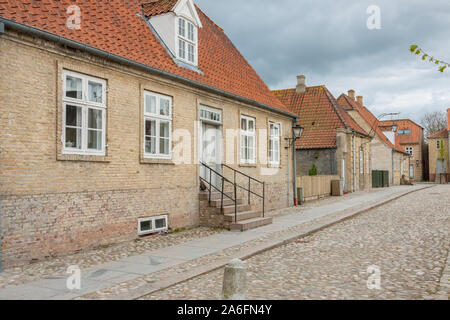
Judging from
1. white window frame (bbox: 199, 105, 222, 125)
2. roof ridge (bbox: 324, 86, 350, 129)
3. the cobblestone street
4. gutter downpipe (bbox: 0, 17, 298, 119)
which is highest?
roof ridge (bbox: 324, 86, 350, 129)

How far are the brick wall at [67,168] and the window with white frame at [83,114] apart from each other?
0.16m

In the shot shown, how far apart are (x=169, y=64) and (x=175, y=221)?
452 cm

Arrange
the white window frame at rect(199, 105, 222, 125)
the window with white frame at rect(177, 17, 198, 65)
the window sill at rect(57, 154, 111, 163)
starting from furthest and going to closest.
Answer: the white window frame at rect(199, 105, 222, 125), the window with white frame at rect(177, 17, 198, 65), the window sill at rect(57, 154, 111, 163)

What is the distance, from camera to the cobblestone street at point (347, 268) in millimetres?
5836

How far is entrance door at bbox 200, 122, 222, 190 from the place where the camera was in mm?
13516

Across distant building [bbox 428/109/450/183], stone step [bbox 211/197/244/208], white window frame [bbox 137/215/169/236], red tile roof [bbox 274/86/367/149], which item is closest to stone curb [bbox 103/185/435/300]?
stone step [bbox 211/197/244/208]

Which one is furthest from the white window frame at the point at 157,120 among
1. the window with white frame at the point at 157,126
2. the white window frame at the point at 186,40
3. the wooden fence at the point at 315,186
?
the wooden fence at the point at 315,186

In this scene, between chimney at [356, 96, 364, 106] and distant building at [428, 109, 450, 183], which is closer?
chimney at [356, 96, 364, 106]

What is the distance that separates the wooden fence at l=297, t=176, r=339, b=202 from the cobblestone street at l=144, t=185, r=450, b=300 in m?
9.67

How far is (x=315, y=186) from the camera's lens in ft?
77.2

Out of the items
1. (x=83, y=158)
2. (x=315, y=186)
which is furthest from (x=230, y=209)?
(x=315, y=186)

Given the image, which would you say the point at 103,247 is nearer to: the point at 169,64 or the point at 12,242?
the point at 12,242

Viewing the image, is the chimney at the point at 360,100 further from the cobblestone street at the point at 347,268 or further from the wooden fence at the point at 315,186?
the cobblestone street at the point at 347,268

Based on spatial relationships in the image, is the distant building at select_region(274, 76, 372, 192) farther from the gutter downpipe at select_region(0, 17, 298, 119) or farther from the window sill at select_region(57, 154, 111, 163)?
the window sill at select_region(57, 154, 111, 163)
